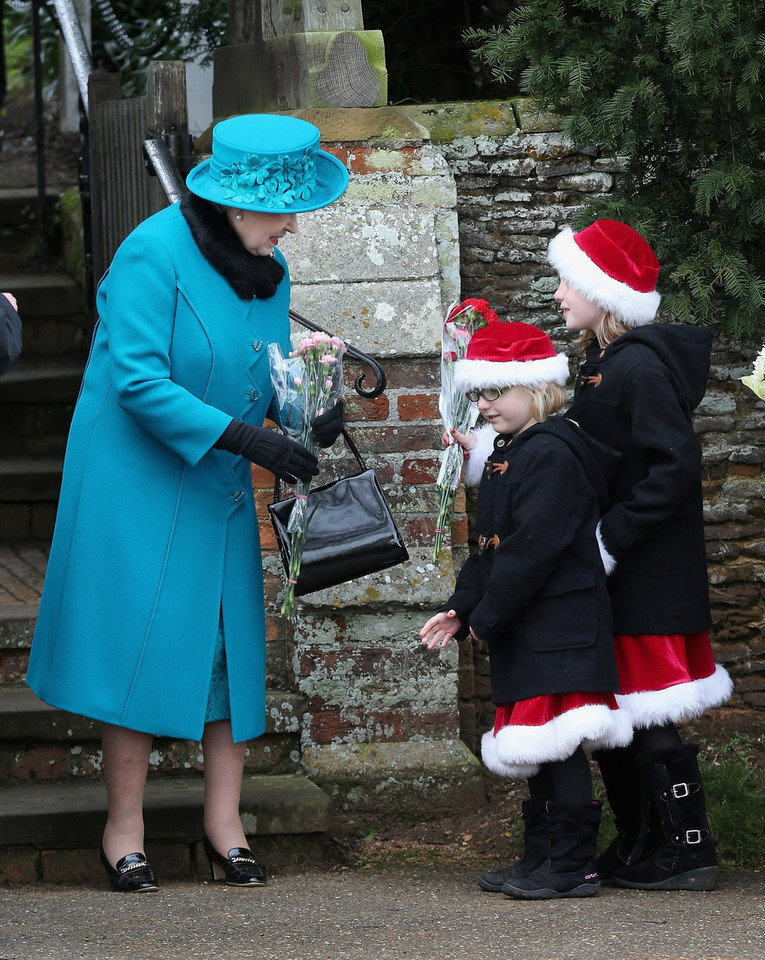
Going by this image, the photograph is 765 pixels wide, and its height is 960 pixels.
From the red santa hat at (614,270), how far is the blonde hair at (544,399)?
251 millimetres

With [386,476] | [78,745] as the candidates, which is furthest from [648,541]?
[78,745]

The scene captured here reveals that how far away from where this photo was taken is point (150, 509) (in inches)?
125

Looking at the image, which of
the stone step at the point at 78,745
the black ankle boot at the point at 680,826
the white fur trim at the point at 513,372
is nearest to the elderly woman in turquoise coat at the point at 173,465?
the white fur trim at the point at 513,372

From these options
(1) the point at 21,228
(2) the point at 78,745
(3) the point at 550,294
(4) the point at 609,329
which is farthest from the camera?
(1) the point at 21,228

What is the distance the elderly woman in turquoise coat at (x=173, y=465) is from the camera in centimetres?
309

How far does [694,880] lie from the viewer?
328 cm

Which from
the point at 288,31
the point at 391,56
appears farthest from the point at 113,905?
the point at 391,56

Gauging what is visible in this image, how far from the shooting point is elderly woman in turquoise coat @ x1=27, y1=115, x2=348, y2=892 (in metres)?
3.09

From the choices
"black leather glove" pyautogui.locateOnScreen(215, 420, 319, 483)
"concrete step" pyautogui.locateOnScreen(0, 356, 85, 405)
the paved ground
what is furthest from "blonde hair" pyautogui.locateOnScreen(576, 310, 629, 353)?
"concrete step" pyautogui.locateOnScreen(0, 356, 85, 405)

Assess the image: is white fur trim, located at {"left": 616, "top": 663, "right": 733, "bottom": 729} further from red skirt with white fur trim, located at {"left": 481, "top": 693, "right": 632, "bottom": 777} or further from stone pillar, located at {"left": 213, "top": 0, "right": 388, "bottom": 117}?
stone pillar, located at {"left": 213, "top": 0, "right": 388, "bottom": 117}

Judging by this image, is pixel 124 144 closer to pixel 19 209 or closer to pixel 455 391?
pixel 455 391

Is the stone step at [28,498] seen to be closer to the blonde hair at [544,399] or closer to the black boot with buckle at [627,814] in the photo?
the blonde hair at [544,399]

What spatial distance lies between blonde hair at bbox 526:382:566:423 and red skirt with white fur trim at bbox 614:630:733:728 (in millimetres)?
587

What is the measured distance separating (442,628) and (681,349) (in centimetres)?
92
